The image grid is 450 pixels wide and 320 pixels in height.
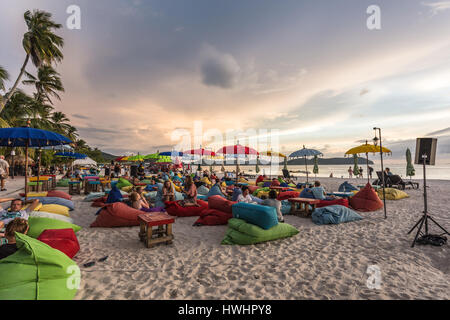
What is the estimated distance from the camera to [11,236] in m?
2.62

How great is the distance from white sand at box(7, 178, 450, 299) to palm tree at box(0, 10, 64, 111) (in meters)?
20.1

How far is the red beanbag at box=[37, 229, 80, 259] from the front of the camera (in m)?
3.21

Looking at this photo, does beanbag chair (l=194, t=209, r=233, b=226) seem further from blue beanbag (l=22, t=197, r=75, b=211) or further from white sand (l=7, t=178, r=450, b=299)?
blue beanbag (l=22, t=197, r=75, b=211)

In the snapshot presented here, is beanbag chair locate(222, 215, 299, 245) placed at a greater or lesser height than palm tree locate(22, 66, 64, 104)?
lesser

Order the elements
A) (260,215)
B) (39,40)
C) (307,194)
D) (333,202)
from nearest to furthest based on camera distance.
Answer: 1. (260,215)
2. (333,202)
3. (307,194)
4. (39,40)

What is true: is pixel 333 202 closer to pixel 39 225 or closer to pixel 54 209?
pixel 39 225

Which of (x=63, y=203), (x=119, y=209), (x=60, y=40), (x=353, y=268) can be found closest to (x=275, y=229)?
(x=353, y=268)

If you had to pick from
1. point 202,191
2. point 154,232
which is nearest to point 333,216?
point 154,232

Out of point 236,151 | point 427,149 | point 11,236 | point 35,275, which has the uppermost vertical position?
point 236,151

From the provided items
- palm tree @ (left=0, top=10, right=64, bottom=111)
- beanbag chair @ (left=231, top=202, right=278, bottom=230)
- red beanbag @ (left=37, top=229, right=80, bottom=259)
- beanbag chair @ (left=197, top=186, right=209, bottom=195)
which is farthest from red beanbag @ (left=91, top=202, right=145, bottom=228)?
palm tree @ (left=0, top=10, right=64, bottom=111)

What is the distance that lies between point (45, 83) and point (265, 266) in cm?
3293

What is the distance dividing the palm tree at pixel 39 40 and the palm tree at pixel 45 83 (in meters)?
→ 8.88

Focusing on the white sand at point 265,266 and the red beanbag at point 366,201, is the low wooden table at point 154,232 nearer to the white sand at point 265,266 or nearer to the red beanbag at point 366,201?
the white sand at point 265,266
